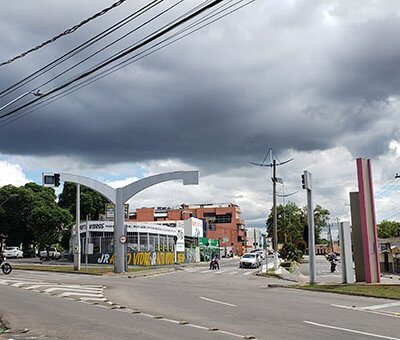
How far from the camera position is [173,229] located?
219ft

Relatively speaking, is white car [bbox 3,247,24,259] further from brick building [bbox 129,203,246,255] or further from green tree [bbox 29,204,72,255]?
brick building [bbox 129,203,246,255]

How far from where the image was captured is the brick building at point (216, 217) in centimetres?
12169

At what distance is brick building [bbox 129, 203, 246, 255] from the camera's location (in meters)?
122

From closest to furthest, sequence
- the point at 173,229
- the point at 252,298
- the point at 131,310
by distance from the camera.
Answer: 1. the point at 131,310
2. the point at 252,298
3. the point at 173,229

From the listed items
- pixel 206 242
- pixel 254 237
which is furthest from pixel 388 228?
pixel 206 242

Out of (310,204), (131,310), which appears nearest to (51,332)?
(131,310)

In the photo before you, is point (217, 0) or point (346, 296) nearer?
point (217, 0)

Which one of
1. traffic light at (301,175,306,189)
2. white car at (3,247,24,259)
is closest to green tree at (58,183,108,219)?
white car at (3,247,24,259)

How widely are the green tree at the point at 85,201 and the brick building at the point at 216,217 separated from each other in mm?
31110

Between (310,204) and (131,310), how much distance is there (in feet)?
44.6

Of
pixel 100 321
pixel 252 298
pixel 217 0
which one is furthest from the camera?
pixel 252 298

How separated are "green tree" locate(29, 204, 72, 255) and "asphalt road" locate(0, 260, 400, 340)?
161ft

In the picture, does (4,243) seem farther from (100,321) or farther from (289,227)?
(100,321)

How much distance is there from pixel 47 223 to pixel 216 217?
230 ft
